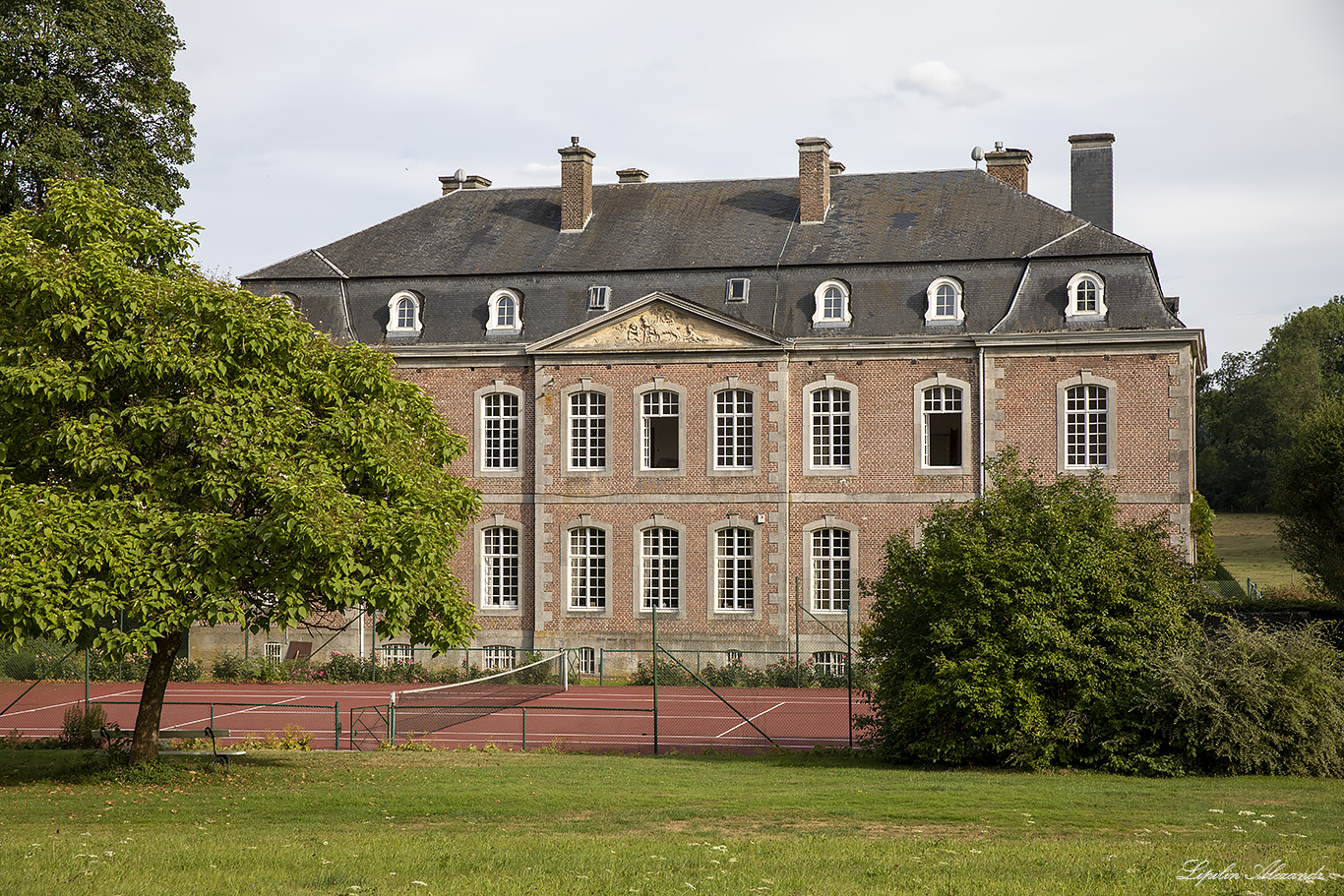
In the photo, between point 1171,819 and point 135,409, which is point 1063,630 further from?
point 135,409

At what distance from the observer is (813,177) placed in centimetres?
3334

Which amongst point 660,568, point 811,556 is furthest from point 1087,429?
point 660,568

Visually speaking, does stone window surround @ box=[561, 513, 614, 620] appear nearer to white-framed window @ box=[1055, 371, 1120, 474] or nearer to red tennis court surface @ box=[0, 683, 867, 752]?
red tennis court surface @ box=[0, 683, 867, 752]

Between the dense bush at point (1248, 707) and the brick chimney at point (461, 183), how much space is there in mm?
26355

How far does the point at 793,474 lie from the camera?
31922mm

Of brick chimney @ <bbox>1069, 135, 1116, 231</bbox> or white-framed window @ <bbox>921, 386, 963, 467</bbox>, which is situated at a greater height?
brick chimney @ <bbox>1069, 135, 1116, 231</bbox>

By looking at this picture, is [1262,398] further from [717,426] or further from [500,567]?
[500,567]

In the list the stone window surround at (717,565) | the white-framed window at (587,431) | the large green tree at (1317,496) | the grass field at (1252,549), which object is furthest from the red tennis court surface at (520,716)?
the grass field at (1252,549)

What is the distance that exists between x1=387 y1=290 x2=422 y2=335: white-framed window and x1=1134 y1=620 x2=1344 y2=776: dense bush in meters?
21.9

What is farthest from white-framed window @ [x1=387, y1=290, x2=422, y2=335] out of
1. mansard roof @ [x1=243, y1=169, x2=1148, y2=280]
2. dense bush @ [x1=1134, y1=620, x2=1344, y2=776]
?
dense bush @ [x1=1134, y1=620, x2=1344, y2=776]

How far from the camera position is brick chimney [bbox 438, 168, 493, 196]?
125 feet

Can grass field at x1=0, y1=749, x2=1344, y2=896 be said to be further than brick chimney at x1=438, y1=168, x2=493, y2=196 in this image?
No

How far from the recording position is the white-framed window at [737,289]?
106ft

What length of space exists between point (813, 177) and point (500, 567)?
507 inches
